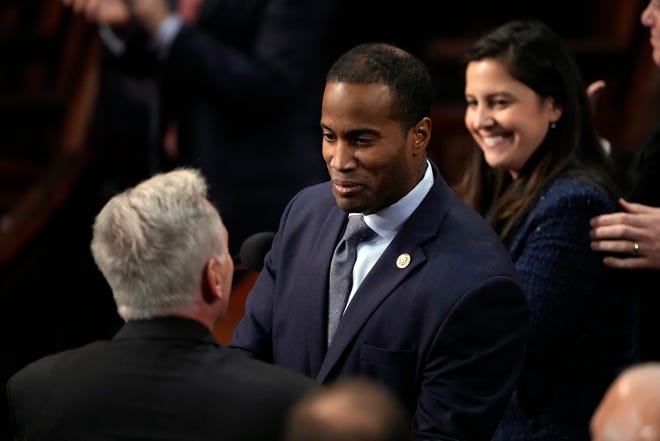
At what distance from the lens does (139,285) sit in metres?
1.97

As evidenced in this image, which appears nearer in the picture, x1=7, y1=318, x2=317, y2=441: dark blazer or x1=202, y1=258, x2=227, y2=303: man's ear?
x1=7, y1=318, x2=317, y2=441: dark blazer

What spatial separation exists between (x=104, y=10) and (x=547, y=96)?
143cm

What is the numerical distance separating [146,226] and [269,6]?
1.82 m

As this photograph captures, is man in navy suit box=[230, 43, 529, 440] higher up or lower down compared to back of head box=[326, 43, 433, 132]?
lower down

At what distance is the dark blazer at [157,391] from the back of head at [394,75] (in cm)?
53

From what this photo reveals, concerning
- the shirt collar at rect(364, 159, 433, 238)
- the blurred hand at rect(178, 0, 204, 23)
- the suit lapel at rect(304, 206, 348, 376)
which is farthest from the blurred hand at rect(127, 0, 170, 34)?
the shirt collar at rect(364, 159, 433, 238)

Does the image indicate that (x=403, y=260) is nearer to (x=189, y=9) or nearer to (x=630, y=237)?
(x=630, y=237)

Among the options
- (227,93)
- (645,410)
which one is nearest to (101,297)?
(227,93)

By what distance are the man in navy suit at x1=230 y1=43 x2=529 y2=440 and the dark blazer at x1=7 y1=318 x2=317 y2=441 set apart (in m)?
0.27

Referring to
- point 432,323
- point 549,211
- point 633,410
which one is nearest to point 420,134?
point 432,323

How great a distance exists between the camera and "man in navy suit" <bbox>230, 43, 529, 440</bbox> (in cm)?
212

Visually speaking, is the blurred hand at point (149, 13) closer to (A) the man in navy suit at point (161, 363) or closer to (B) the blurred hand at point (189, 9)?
(B) the blurred hand at point (189, 9)

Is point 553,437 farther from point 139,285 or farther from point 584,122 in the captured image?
point 139,285

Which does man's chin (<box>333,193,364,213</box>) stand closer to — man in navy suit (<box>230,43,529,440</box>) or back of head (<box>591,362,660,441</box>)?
man in navy suit (<box>230,43,529,440</box>)
